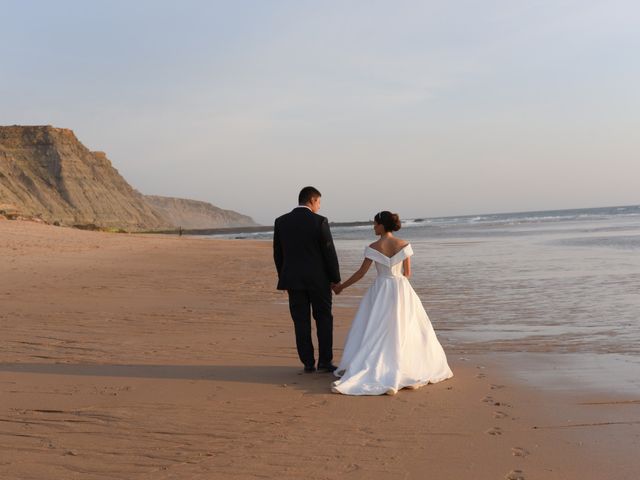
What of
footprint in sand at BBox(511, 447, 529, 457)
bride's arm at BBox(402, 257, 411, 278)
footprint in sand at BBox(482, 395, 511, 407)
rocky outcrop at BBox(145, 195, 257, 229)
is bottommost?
footprint in sand at BBox(482, 395, 511, 407)

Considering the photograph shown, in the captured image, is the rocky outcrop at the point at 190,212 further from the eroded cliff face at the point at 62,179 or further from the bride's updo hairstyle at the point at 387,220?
the bride's updo hairstyle at the point at 387,220

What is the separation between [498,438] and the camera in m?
4.77

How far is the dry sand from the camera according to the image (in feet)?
13.9

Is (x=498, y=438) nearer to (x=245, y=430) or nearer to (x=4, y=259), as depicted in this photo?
(x=245, y=430)

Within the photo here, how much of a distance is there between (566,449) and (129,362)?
181 inches

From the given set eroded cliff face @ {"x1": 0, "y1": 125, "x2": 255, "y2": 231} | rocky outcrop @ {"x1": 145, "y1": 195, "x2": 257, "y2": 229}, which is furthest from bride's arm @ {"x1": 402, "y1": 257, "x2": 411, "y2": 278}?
rocky outcrop @ {"x1": 145, "y1": 195, "x2": 257, "y2": 229}

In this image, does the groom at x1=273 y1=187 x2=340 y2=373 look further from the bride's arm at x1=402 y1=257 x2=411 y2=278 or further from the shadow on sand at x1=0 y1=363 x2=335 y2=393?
the bride's arm at x1=402 y1=257 x2=411 y2=278

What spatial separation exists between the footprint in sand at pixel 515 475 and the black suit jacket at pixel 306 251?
3.15m

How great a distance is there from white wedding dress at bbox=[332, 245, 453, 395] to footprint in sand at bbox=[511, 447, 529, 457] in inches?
68.3

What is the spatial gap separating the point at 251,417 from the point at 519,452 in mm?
1958

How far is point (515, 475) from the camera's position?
160 inches

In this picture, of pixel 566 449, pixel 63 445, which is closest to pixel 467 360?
pixel 566 449

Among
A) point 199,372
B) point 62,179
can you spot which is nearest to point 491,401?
point 199,372

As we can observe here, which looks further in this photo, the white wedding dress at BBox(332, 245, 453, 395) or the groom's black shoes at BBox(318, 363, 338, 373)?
the groom's black shoes at BBox(318, 363, 338, 373)
